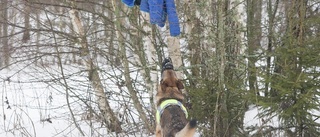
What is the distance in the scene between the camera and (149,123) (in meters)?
8.12

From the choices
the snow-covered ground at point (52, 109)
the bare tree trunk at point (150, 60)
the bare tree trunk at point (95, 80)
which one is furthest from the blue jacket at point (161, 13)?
the bare tree trunk at point (95, 80)

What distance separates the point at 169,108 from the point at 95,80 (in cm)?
343

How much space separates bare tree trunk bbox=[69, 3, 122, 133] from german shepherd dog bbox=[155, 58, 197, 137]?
2634 mm

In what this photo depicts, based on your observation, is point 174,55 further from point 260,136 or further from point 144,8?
point 260,136

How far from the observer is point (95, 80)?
326 inches

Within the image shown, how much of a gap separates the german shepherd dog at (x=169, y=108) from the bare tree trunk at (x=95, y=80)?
2.63 meters

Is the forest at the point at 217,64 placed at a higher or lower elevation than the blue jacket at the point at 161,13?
lower

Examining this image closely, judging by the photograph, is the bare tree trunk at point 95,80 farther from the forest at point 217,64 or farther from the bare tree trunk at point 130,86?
the bare tree trunk at point 130,86

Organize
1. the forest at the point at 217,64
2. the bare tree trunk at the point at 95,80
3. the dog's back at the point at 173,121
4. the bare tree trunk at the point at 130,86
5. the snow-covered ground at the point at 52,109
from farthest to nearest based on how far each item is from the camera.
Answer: the bare tree trunk at the point at 95,80 → the snow-covered ground at the point at 52,109 → the bare tree trunk at the point at 130,86 → the forest at the point at 217,64 → the dog's back at the point at 173,121

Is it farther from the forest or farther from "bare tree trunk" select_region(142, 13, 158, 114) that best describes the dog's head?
"bare tree trunk" select_region(142, 13, 158, 114)

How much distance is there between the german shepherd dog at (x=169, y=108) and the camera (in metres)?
4.91

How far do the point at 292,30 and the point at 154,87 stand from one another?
8.54 ft

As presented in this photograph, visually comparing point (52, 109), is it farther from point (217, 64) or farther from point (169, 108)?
point (169, 108)

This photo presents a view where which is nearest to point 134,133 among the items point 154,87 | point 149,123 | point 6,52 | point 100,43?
point 149,123
